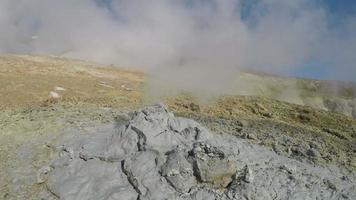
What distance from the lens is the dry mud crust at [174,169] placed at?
17.8 m

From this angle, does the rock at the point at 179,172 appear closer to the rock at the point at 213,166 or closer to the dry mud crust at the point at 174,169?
the dry mud crust at the point at 174,169

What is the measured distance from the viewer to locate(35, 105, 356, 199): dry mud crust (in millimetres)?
17766

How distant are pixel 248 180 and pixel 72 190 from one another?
6087mm

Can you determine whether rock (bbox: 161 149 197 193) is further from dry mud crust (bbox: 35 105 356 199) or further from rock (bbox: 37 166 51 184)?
rock (bbox: 37 166 51 184)

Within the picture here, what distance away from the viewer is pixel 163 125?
67.9 ft

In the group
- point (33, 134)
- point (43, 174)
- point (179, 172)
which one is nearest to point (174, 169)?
point (179, 172)

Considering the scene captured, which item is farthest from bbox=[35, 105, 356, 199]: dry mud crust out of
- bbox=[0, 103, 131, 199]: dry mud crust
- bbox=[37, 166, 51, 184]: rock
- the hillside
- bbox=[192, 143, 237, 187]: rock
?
the hillside

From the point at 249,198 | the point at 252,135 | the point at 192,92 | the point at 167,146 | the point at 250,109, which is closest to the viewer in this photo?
the point at 249,198

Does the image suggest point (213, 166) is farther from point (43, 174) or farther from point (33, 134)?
point (33, 134)

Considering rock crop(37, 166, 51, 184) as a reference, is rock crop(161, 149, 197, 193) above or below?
above

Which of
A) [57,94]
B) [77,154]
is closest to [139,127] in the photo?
[77,154]

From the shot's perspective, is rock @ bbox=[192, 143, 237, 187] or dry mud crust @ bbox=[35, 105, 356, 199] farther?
rock @ bbox=[192, 143, 237, 187]

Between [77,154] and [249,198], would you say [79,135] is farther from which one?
[249,198]

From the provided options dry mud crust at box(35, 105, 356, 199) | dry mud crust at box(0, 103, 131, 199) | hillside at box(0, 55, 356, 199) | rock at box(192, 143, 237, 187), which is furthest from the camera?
hillside at box(0, 55, 356, 199)
